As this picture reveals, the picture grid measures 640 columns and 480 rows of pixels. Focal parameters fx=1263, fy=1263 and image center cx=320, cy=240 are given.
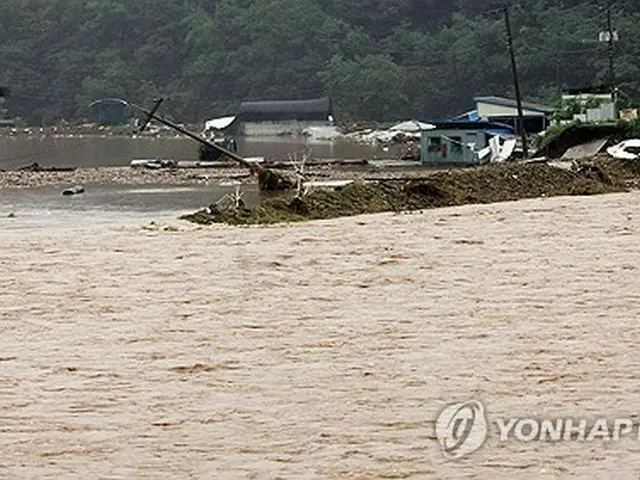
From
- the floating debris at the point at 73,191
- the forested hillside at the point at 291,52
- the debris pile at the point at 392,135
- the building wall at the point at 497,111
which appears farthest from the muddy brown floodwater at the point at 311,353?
the forested hillside at the point at 291,52

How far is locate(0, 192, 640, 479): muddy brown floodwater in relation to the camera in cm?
605

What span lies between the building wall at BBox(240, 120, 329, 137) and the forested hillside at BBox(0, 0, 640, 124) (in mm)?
5098

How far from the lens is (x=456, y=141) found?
41688 millimetres

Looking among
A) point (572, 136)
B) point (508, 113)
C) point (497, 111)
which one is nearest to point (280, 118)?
point (497, 111)

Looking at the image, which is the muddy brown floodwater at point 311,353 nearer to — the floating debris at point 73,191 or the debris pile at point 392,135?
the floating debris at point 73,191

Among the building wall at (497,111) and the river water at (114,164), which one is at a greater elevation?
the building wall at (497,111)

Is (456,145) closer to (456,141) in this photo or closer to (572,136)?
(456,141)

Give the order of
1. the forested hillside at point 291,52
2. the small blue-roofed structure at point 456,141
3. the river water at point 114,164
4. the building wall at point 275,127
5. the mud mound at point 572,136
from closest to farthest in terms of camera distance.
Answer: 1. the river water at point 114,164
2. the mud mound at point 572,136
3. the small blue-roofed structure at point 456,141
4. the forested hillside at point 291,52
5. the building wall at point 275,127

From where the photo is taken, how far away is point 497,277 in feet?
38.3

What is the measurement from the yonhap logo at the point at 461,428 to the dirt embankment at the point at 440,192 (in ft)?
38.9

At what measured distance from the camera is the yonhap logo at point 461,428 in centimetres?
604

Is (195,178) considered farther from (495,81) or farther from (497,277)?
(495,81)

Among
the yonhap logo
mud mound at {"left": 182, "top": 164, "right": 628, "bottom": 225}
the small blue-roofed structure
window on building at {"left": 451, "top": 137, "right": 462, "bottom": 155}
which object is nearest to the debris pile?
the small blue-roofed structure

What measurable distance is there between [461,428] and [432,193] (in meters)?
14.8
